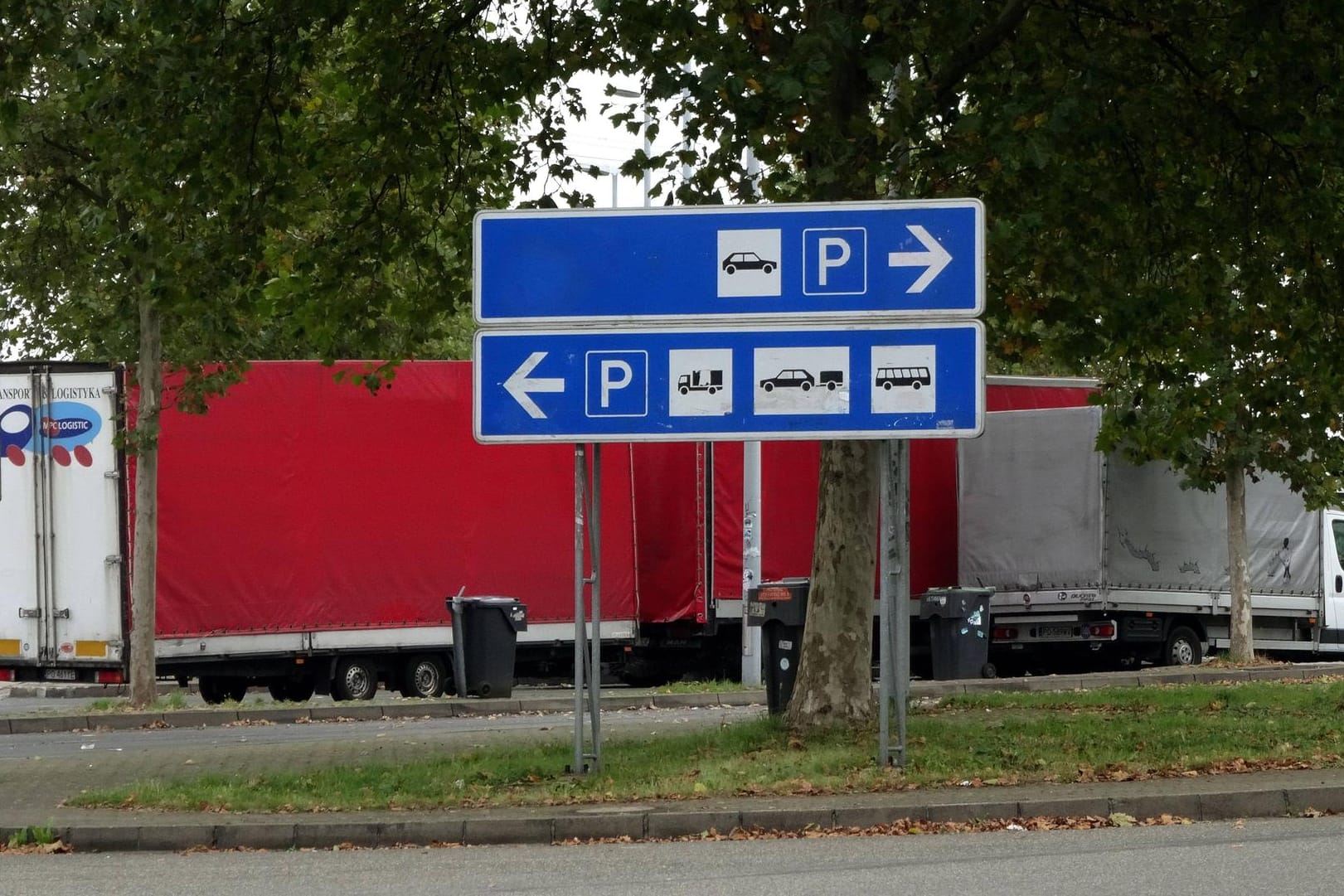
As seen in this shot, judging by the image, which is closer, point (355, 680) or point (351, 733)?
point (351, 733)

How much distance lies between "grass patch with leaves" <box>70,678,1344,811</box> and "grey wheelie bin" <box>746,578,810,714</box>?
3.89 ft

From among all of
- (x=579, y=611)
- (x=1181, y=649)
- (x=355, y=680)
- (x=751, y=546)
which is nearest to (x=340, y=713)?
(x=355, y=680)

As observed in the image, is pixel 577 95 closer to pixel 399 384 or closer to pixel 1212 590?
pixel 399 384

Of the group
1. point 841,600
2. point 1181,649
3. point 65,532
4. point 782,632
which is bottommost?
point 1181,649

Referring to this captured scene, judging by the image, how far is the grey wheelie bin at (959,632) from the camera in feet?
74.3

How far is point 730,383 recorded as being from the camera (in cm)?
1247

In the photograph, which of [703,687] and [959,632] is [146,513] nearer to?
[703,687]

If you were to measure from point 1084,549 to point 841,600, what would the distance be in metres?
11.4

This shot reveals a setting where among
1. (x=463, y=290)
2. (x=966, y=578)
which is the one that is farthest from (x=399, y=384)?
(x=966, y=578)

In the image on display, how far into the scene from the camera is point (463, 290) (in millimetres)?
16359

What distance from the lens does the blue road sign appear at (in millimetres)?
12258

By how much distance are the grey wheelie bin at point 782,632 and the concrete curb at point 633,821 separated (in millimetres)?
4831

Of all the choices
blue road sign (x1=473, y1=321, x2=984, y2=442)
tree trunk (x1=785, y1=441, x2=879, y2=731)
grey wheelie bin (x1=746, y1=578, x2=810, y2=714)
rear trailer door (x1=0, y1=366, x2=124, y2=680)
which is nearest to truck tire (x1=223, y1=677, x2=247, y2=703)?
rear trailer door (x1=0, y1=366, x2=124, y2=680)

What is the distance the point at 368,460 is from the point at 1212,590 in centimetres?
1190
